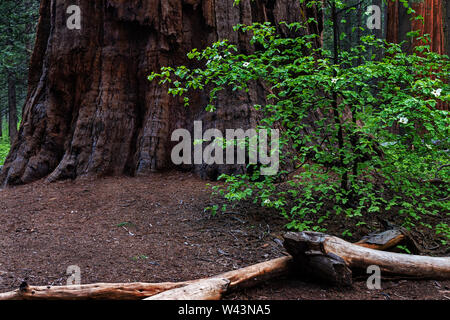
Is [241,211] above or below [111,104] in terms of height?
below

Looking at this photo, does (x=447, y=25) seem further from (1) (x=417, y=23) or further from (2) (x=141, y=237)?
(2) (x=141, y=237)

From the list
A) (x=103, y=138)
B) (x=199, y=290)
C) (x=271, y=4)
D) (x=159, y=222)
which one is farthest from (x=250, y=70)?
(x=103, y=138)

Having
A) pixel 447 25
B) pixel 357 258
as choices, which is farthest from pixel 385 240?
pixel 447 25

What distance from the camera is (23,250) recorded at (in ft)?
12.1

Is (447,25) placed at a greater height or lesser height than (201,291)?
greater

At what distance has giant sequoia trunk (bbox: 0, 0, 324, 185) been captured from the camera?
243 inches

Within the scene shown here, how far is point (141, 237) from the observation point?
408cm

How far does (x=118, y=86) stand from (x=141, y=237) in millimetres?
3537

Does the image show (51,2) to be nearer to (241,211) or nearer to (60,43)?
(60,43)

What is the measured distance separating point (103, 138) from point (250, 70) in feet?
11.5

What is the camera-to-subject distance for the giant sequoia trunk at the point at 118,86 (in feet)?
20.2

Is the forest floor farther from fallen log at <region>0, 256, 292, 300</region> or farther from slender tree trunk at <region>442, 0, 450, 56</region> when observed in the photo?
slender tree trunk at <region>442, 0, 450, 56</region>
